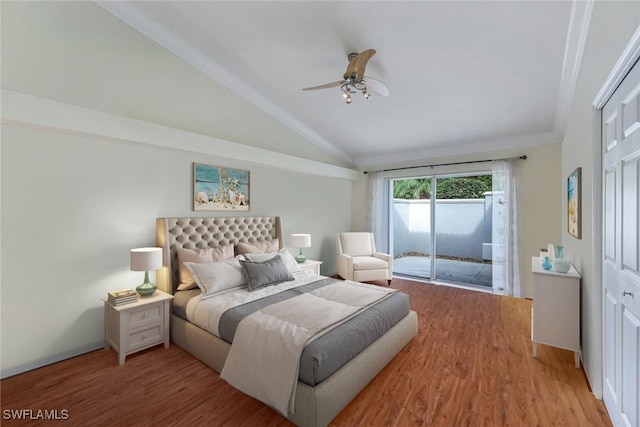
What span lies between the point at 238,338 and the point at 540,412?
2.19 meters

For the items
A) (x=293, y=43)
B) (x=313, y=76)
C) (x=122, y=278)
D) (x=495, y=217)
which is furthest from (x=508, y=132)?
(x=122, y=278)

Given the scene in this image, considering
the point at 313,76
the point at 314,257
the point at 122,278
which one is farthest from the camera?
the point at 314,257

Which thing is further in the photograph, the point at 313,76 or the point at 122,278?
the point at 313,76

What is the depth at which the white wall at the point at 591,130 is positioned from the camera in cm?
149

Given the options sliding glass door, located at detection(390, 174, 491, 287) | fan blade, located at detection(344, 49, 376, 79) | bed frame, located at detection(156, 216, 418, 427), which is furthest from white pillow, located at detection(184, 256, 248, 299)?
sliding glass door, located at detection(390, 174, 491, 287)

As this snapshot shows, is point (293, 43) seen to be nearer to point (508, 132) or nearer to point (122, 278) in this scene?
point (122, 278)

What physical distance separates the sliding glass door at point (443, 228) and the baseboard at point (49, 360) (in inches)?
200

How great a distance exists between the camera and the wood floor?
72.4 inches

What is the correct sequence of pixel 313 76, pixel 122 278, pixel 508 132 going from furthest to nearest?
pixel 508 132 → pixel 313 76 → pixel 122 278

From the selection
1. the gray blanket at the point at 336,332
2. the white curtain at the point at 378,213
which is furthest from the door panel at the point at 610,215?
the white curtain at the point at 378,213

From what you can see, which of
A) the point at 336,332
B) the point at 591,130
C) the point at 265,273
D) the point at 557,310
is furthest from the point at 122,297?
the point at 591,130

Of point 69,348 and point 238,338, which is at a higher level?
point 238,338

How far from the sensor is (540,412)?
74.3 inches

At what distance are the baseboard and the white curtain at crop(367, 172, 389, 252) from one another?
15.4ft
